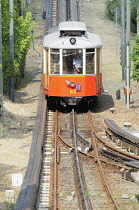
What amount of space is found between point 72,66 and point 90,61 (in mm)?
726

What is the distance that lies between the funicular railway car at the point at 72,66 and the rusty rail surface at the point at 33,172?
1266 millimetres

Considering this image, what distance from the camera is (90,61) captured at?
23891 millimetres

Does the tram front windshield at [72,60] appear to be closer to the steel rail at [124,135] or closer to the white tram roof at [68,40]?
the white tram roof at [68,40]

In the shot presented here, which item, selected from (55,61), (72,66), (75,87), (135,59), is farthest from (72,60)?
(135,59)

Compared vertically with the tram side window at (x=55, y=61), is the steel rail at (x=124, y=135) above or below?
below

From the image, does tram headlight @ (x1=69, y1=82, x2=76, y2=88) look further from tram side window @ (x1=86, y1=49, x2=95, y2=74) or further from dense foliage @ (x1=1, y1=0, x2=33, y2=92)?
dense foliage @ (x1=1, y1=0, x2=33, y2=92)

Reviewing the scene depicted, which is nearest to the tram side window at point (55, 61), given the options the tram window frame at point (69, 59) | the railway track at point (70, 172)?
the tram window frame at point (69, 59)

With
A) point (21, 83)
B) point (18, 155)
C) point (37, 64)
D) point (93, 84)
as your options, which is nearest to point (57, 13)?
point (37, 64)

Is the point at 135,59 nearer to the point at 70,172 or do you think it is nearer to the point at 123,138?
the point at 123,138

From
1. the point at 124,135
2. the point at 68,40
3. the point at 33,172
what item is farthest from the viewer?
the point at 68,40

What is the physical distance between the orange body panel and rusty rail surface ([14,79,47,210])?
3.52ft

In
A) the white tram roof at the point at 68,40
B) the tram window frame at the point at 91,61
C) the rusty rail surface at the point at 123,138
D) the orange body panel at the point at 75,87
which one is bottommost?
the rusty rail surface at the point at 123,138

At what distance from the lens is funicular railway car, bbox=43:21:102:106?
23.7 m

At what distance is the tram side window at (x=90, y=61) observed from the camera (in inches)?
937
